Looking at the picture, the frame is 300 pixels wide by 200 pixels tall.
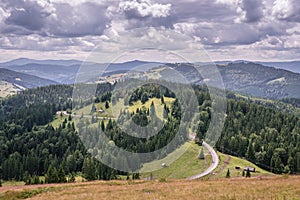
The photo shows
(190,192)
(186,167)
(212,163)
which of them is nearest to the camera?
(190,192)

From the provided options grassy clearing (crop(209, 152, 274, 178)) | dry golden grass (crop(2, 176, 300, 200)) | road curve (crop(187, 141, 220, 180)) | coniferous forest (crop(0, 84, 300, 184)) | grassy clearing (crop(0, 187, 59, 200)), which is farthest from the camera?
coniferous forest (crop(0, 84, 300, 184))

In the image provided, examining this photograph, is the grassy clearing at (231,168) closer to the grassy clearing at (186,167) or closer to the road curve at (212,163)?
the road curve at (212,163)

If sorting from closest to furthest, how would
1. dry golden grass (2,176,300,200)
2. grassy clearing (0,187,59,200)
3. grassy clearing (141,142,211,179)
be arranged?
dry golden grass (2,176,300,200) < grassy clearing (0,187,59,200) < grassy clearing (141,142,211,179)

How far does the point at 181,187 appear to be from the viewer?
114 ft

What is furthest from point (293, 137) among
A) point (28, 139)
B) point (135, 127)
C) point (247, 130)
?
point (28, 139)

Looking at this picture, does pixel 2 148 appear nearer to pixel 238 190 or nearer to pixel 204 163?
pixel 204 163

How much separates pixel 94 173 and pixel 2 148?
8192 centimetres

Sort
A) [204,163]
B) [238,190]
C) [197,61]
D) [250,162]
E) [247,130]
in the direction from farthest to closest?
1. [247,130]
2. [250,162]
3. [204,163]
4. [197,61]
5. [238,190]

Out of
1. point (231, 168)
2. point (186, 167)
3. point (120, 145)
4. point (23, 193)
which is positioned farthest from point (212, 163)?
point (23, 193)

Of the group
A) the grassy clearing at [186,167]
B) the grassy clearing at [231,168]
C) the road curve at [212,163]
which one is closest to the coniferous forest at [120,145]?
the grassy clearing at [186,167]

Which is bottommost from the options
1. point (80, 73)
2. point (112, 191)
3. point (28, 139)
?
point (28, 139)

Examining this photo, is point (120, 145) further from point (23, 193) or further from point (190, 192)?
point (190, 192)

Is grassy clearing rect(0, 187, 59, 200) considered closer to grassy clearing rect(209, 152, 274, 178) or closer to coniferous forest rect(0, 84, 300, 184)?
coniferous forest rect(0, 84, 300, 184)

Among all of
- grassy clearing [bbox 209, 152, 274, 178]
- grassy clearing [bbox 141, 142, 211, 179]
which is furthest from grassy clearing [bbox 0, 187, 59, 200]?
grassy clearing [bbox 209, 152, 274, 178]
